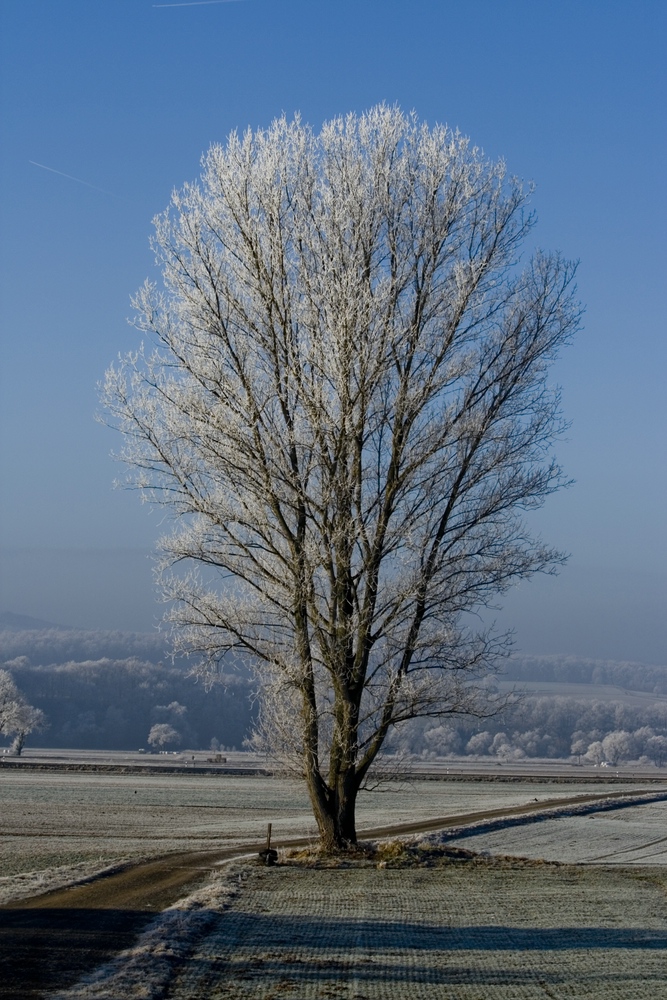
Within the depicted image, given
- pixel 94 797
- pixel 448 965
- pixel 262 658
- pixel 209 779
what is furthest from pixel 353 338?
pixel 209 779

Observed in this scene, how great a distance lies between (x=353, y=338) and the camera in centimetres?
1666

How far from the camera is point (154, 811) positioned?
39.4m

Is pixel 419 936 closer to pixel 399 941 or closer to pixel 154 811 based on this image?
pixel 399 941

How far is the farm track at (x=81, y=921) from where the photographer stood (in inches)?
352

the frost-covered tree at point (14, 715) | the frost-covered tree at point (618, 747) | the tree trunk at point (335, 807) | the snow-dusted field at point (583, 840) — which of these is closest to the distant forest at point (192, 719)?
the frost-covered tree at point (618, 747)

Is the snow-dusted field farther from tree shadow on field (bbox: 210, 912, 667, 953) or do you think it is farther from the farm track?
tree shadow on field (bbox: 210, 912, 667, 953)

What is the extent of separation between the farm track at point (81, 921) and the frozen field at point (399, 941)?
389mm

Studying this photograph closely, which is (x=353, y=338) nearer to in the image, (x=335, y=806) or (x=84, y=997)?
(x=335, y=806)

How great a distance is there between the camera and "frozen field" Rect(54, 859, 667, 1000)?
28.5 feet

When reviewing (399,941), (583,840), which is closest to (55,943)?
(399,941)

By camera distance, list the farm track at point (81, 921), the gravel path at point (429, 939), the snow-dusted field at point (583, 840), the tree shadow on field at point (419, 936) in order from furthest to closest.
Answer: the snow-dusted field at point (583, 840) < the tree shadow on field at point (419, 936) < the farm track at point (81, 921) < the gravel path at point (429, 939)

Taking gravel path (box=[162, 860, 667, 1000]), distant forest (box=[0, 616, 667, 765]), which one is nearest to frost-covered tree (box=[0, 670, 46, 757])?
distant forest (box=[0, 616, 667, 765])

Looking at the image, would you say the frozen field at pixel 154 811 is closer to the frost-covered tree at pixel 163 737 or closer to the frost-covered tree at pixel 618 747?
the frost-covered tree at pixel 163 737

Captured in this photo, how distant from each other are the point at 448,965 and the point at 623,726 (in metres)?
151
